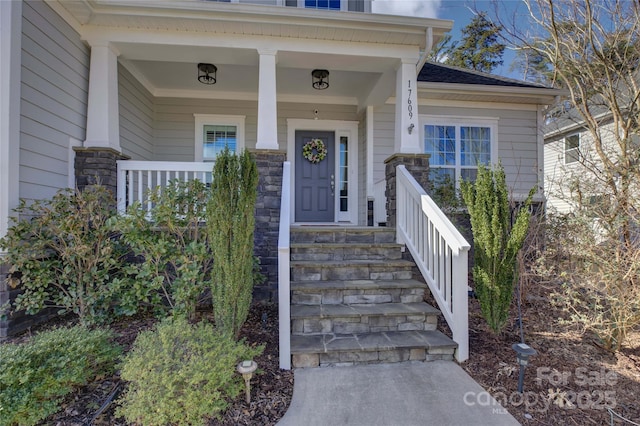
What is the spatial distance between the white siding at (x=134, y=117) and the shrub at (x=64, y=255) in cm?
A: 188

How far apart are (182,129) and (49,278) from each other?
3579 mm

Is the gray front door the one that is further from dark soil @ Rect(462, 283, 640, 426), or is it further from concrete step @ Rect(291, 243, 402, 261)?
dark soil @ Rect(462, 283, 640, 426)

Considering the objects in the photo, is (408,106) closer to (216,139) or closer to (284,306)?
(284,306)

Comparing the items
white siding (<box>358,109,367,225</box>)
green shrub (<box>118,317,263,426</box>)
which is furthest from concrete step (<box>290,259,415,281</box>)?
white siding (<box>358,109,367,225</box>)

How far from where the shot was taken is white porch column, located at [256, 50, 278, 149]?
4.01m

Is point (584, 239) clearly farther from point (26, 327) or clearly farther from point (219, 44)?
point (26, 327)

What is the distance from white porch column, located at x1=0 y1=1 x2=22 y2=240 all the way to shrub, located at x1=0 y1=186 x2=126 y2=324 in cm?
11

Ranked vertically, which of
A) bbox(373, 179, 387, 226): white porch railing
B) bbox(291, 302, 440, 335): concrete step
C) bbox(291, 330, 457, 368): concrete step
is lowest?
bbox(291, 330, 457, 368): concrete step

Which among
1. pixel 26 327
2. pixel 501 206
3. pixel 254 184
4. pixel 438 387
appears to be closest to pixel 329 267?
pixel 254 184

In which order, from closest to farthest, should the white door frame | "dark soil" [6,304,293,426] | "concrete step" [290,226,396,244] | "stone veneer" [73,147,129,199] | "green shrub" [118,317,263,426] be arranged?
1. "green shrub" [118,317,263,426]
2. "dark soil" [6,304,293,426]
3. "stone veneer" [73,147,129,199]
4. "concrete step" [290,226,396,244]
5. the white door frame

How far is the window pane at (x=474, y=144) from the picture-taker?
20.0 ft

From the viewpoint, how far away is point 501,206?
290cm

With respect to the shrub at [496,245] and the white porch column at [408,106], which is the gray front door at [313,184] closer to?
the white porch column at [408,106]

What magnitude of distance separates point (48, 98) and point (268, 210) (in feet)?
8.75
